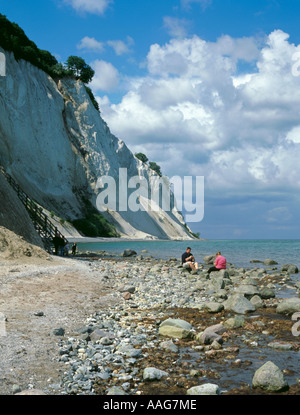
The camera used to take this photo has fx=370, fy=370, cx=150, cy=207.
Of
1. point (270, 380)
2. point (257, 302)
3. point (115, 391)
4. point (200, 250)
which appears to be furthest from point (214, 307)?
point (200, 250)

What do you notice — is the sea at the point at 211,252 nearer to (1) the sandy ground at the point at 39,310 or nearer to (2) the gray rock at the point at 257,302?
(2) the gray rock at the point at 257,302

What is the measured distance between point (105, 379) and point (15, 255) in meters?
12.6

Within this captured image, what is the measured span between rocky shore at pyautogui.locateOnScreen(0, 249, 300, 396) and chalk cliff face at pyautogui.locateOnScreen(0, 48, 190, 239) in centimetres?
4672

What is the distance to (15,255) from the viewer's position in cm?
1750

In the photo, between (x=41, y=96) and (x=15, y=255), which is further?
(x=41, y=96)

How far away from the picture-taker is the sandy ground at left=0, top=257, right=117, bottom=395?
615 centimetres

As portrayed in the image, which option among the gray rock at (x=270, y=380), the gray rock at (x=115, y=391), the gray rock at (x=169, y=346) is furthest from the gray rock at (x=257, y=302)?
the gray rock at (x=115, y=391)

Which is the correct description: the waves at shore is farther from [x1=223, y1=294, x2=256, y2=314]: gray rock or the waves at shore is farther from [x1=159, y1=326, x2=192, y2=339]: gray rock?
[x1=159, y1=326, x2=192, y2=339]: gray rock

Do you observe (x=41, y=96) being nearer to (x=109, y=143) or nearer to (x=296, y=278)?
(x=109, y=143)

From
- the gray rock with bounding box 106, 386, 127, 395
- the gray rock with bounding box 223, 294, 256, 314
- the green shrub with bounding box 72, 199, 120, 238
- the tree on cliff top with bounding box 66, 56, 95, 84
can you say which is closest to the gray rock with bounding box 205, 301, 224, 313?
the gray rock with bounding box 223, 294, 256, 314

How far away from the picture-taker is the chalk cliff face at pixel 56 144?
55156 mm

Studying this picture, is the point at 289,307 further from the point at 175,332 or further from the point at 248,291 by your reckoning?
the point at 175,332

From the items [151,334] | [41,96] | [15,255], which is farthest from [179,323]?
[41,96]
